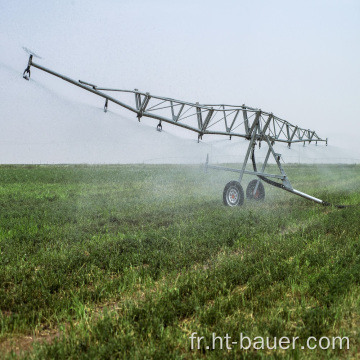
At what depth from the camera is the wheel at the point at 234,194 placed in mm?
12258

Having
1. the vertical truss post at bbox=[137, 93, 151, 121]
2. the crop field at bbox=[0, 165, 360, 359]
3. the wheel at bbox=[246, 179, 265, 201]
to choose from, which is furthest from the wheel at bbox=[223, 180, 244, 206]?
the vertical truss post at bbox=[137, 93, 151, 121]

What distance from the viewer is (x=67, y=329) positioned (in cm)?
373

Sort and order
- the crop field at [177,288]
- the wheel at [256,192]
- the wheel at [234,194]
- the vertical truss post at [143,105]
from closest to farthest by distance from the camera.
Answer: the crop field at [177,288]
the vertical truss post at [143,105]
the wheel at [234,194]
the wheel at [256,192]

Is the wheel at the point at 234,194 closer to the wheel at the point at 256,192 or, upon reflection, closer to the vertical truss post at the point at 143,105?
the wheel at the point at 256,192

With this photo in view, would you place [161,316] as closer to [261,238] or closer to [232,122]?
[261,238]

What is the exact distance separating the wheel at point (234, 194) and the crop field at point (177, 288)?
11.3 ft

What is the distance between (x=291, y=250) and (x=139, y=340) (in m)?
3.63

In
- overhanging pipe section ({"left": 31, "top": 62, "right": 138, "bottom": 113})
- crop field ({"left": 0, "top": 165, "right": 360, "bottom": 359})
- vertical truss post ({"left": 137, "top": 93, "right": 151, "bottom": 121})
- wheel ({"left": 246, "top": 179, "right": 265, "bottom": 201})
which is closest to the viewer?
crop field ({"left": 0, "top": 165, "right": 360, "bottom": 359})

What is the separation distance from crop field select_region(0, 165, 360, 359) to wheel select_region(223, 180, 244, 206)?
3438 millimetres

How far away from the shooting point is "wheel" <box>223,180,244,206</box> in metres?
12.3

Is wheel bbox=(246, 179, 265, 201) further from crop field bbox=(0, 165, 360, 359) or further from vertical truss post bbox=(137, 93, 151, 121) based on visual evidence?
vertical truss post bbox=(137, 93, 151, 121)

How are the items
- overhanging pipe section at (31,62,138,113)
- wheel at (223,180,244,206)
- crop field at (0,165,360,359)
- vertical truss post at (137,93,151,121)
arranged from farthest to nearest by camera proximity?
1. wheel at (223,180,244,206)
2. vertical truss post at (137,93,151,121)
3. overhanging pipe section at (31,62,138,113)
4. crop field at (0,165,360,359)

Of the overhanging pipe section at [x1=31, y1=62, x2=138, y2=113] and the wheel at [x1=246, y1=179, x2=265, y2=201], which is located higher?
the overhanging pipe section at [x1=31, y1=62, x2=138, y2=113]

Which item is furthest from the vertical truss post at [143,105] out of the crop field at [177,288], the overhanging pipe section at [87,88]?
the crop field at [177,288]
